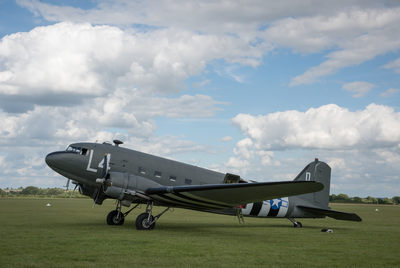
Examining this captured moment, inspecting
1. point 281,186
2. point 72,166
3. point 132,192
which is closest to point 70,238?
point 132,192

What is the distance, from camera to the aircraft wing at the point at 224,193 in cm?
1327

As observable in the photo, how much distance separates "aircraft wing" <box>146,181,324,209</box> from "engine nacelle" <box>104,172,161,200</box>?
1.40 feet

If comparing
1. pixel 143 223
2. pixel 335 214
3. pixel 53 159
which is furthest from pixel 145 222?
pixel 335 214

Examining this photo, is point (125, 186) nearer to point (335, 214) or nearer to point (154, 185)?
point (154, 185)

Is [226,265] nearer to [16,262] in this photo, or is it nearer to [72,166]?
[16,262]

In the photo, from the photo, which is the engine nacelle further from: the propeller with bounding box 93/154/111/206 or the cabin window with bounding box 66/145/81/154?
the cabin window with bounding box 66/145/81/154

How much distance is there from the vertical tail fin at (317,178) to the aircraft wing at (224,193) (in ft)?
21.3

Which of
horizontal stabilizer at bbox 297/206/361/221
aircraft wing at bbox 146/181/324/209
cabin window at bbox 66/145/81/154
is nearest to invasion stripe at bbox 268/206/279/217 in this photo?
horizontal stabilizer at bbox 297/206/361/221

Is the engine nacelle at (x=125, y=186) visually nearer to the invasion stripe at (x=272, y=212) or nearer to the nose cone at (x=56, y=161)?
the nose cone at (x=56, y=161)

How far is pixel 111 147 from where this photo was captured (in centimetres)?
1727

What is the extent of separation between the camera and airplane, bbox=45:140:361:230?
14562mm

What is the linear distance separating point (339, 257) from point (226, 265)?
3.46m

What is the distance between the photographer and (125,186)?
50.6 ft

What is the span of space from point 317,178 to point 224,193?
8.46 metres
